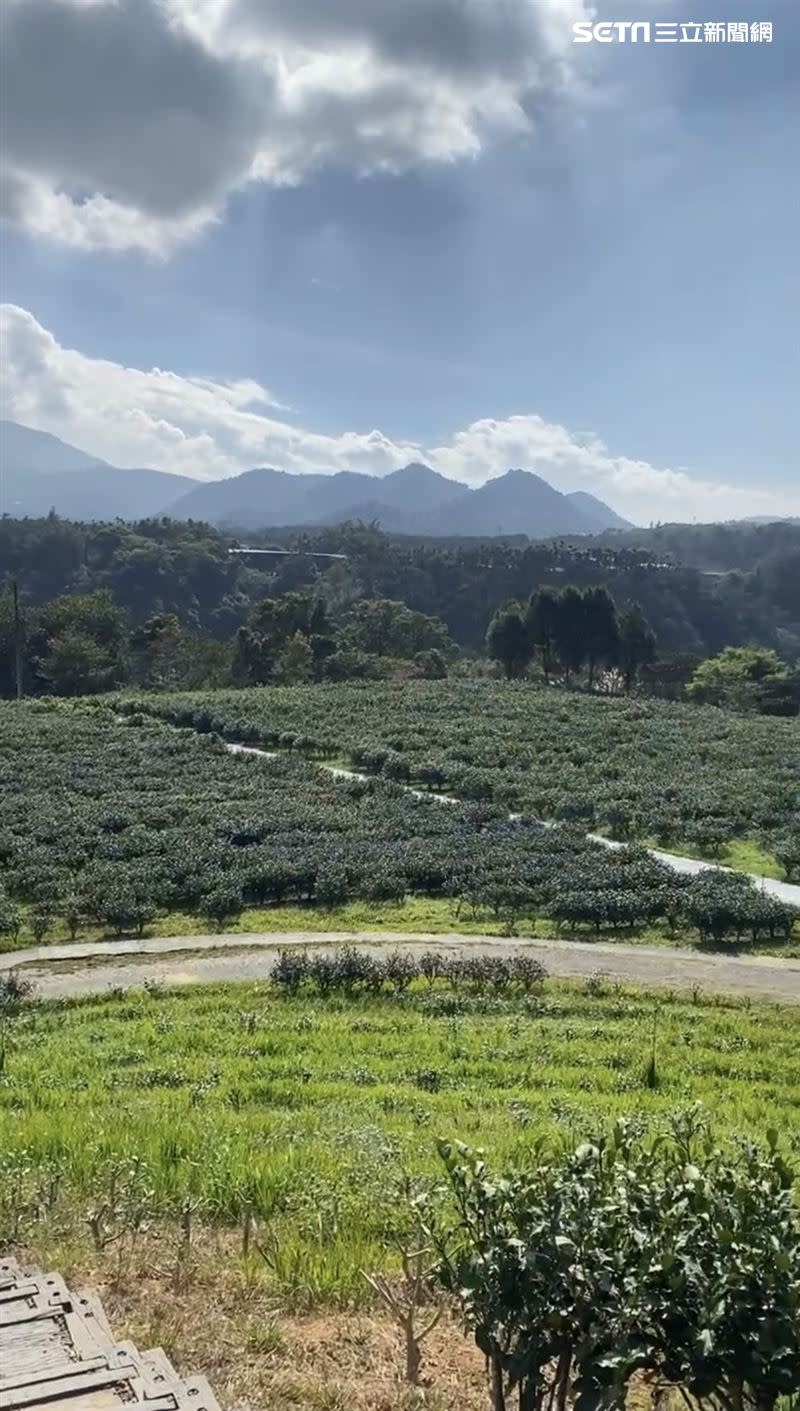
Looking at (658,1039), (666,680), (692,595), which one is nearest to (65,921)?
(658,1039)

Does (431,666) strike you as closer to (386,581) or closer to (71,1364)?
(386,581)

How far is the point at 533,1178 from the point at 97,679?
76.9 m

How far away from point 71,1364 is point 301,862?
74.3 ft

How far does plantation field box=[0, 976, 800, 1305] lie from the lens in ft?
20.6

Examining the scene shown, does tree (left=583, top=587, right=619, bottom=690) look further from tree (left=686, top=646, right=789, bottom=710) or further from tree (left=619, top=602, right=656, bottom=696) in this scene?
tree (left=686, top=646, right=789, bottom=710)

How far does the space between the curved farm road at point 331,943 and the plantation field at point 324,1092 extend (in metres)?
1.40

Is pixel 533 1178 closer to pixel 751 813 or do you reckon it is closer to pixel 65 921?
pixel 65 921

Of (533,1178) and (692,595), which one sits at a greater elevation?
(692,595)

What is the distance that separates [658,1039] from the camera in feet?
47.6

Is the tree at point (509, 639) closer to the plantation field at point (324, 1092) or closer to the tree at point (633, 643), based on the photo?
the tree at point (633, 643)

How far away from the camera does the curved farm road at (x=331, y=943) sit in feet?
61.9

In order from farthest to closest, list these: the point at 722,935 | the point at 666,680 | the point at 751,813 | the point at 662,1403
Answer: the point at 666,680 < the point at 751,813 < the point at 722,935 < the point at 662,1403

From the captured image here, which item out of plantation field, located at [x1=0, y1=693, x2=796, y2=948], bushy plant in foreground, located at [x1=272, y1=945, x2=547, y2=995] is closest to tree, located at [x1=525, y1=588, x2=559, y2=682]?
plantation field, located at [x1=0, y1=693, x2=796, y2=948]

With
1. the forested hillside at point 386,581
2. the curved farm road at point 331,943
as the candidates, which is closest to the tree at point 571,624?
the forested hillside at point 386,581
